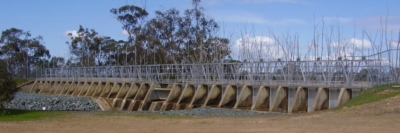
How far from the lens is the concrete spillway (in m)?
31.0

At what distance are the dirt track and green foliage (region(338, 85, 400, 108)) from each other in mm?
1015

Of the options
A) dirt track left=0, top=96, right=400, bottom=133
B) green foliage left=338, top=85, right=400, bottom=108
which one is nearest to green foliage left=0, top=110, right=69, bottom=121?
dirt track left=0, top=96, right=400, bottom=133

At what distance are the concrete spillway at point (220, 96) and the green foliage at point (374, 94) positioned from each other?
242 centimetres

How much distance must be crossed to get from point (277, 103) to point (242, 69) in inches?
284

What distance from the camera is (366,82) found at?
99.1 ft

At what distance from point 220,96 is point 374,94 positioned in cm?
1600

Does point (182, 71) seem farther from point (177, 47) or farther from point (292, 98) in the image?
point (177, 47)

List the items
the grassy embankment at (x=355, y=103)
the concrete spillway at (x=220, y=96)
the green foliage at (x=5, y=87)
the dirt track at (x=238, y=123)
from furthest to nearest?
the concrete spillway at (x=220, y=96)
the green foliage at (x=5, y=87)
the grassy embankment at (x=355, y=103)
the dirt track at (x=238, y=123)

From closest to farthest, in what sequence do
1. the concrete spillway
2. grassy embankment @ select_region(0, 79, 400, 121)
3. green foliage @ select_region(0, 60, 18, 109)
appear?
grassy embankment @ select_region(0, 79, 400, 121), green foliage @ select_region(0, 60, 18, 109), the concrete spillway

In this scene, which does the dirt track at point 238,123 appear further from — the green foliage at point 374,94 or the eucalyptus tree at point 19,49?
the eucalyptus tree at point 19,49

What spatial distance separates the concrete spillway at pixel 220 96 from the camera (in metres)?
31.0

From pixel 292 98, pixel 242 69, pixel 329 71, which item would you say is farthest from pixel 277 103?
pixel 242 69

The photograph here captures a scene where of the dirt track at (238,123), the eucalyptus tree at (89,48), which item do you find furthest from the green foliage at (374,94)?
the eucalyptus tree at (89,48)

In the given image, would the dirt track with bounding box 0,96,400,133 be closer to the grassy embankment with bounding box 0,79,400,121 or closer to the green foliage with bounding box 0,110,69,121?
the grassy embankment with bounding box 0,79,400,121
